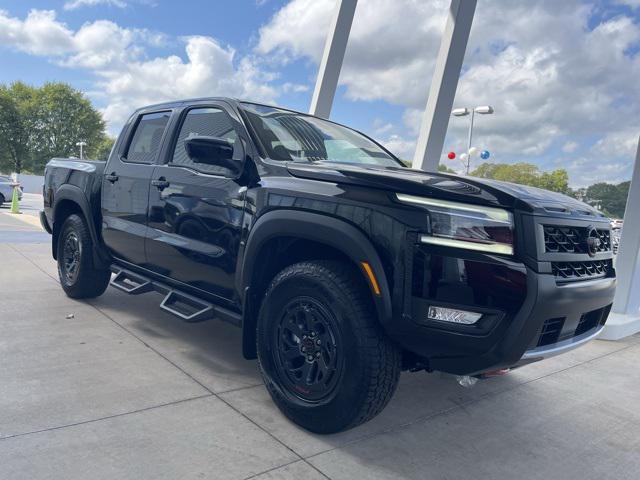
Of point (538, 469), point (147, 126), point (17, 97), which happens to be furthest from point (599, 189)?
point (17, 97)

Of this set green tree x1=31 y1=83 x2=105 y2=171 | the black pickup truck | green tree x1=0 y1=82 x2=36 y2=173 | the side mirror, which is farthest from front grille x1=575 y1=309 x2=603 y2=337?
green tree x1=0 y1=82 x2=36 y2=173

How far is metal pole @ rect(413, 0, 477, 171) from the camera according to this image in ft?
21.9

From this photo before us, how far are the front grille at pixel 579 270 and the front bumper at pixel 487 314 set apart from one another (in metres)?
0.06

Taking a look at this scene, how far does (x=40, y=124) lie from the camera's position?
53125 mm

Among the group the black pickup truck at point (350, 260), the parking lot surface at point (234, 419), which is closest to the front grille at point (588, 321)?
the black pickup truck at point (350, 260)

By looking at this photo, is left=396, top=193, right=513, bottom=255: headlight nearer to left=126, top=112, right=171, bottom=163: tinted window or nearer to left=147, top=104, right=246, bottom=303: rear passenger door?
left=147, top=104, right=246, bottom=303: rear passenger door

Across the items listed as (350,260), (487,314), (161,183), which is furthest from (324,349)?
(161,183)

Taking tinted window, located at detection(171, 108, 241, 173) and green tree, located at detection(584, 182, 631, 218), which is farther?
green tree, located at detection(584, 182, 631, 218)

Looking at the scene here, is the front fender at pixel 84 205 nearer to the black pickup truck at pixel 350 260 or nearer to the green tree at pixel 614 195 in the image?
the black pickup truck at pixel 350 260

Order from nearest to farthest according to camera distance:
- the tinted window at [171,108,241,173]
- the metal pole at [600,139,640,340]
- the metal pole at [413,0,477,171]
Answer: the tinted window at [171,108,241,173] < the metal pole at [600,139,640,340] < the metal pole at [413,0,477,171]

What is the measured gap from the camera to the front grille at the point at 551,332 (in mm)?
2375

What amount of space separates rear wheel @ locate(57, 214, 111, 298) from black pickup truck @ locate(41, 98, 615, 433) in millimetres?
1315

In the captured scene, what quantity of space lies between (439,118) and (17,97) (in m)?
57.7

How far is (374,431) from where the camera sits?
9.55 ft
